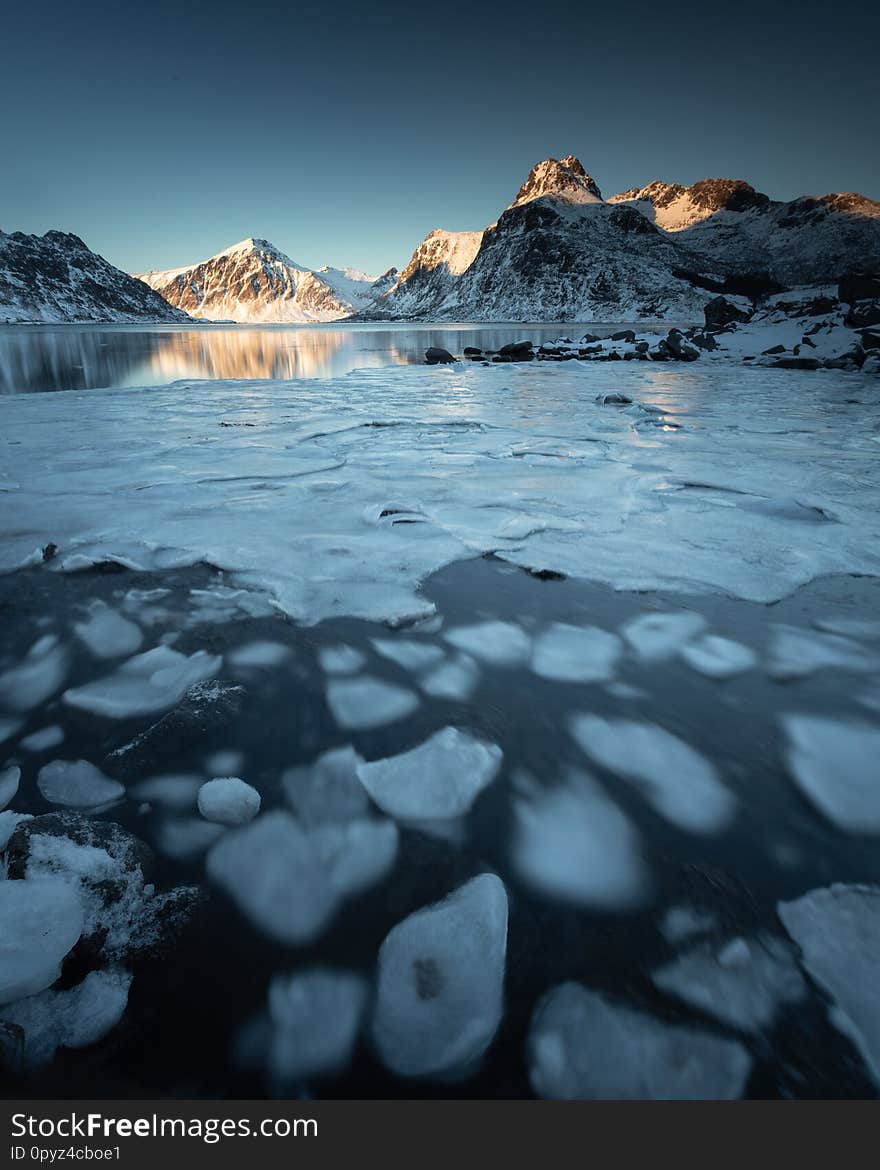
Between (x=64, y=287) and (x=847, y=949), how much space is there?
159 metres

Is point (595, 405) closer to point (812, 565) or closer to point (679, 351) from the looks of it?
point (812, 565)

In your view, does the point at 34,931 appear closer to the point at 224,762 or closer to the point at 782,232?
the point at 224,762

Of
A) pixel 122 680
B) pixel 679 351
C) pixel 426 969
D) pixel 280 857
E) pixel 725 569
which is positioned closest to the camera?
pixel 426 969

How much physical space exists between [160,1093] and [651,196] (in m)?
195

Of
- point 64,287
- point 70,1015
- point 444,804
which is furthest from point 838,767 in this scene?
point 64,287

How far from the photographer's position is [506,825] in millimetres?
969

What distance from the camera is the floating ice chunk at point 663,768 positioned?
997 mm

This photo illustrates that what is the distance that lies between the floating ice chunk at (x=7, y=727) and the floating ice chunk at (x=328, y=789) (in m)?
0.61

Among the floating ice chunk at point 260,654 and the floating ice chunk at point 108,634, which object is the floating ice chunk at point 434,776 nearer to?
the floating ice chunk at point 260,654

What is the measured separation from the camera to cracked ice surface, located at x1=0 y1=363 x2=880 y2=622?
2000mm

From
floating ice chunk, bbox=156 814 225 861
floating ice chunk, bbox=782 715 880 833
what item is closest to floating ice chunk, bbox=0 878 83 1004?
floating ice chunk, bbox=156 814 225 861

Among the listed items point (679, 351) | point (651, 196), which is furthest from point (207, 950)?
point (651, 196)

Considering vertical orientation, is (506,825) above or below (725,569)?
below

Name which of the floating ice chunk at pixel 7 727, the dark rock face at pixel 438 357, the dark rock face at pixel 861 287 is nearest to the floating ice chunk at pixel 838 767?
the floating ice chunk at pixel 7 727
